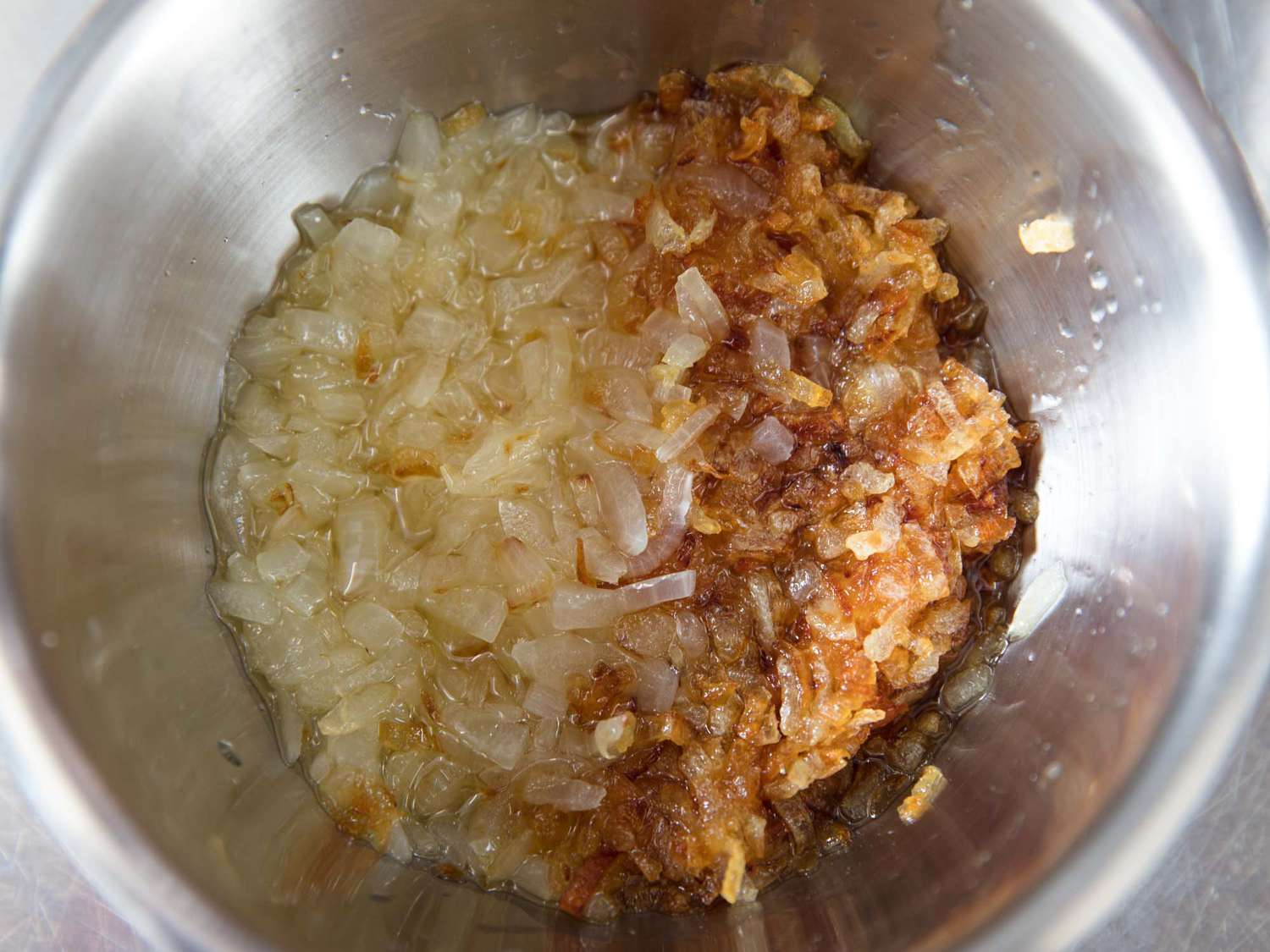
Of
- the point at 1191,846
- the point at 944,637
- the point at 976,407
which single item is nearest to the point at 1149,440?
the point at 976,407

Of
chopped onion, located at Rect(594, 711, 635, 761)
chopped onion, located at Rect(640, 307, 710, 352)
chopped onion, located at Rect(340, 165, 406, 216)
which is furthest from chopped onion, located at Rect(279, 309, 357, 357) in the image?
chopped onion, located at Rect(594, 711, 635, 761)

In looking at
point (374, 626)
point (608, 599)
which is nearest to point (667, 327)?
point (608, 599)

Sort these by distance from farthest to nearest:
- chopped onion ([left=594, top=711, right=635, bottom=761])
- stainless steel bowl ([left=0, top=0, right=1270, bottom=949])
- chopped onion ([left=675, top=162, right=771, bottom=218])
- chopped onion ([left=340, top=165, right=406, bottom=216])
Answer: chopped onion ([left=340, top=165, right=406, bottom=216]) → chopped onion ([left=675, top=162, right=771, bottom=218]) → chopped onion ([left=594, top=711, right=635, bottom=761]) → stainless steel bowl ([left=0, top=0, right=1270, bottom=949])

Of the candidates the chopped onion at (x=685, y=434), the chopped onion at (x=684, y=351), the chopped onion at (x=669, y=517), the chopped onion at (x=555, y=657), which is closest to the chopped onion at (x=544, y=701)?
the chopped onion at (x=555, y=657)

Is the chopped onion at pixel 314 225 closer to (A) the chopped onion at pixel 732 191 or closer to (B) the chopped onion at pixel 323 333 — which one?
(B) the chopped onion at pixel 323 333

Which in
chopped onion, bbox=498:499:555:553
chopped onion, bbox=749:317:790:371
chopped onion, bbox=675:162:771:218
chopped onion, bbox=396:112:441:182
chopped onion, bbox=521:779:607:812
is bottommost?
chopped onion, bbox=521:779:607:812

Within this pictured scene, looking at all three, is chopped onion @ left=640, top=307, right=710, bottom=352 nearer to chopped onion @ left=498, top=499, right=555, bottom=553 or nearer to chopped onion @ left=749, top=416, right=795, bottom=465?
chopped onion @ left=749, top=416, right=795, bottom=465

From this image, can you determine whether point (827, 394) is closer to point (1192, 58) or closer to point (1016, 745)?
point (1016, 745)
